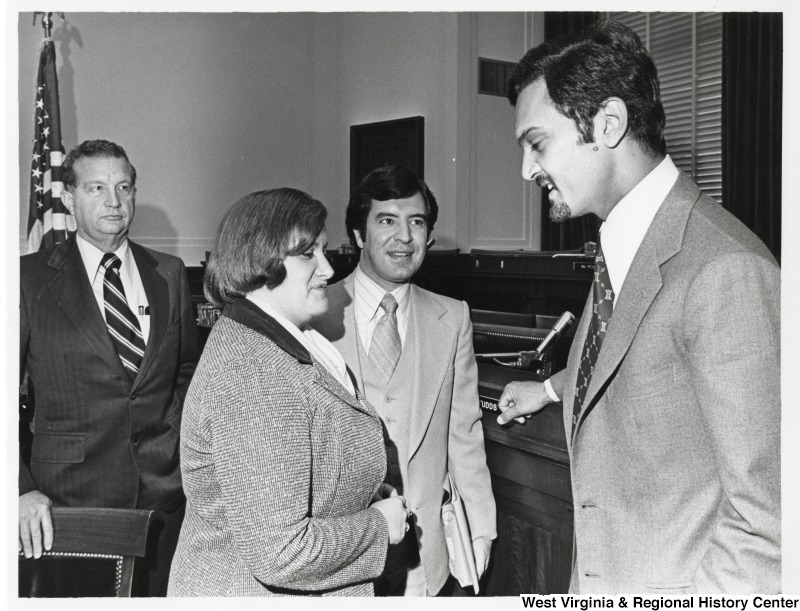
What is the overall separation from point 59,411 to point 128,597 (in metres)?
0.71

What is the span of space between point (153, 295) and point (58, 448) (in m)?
0.57

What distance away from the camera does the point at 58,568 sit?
1.72 metres

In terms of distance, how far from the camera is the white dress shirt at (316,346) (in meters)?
1.61

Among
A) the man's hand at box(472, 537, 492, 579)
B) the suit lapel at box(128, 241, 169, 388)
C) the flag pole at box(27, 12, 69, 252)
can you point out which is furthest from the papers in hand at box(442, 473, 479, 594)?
the flag pole at box(27, 12, 69, 252)

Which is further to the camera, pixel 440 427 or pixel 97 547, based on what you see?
pixel 440 427

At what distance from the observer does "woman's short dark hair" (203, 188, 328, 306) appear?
160 cm

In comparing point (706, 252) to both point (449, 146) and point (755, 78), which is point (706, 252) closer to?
point (755, 78)

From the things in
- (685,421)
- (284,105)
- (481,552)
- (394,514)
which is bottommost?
(481,552)

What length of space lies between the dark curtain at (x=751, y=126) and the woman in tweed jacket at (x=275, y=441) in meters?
5.12

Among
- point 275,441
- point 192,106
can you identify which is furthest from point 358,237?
point 192,106

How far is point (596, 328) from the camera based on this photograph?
4.99 feet

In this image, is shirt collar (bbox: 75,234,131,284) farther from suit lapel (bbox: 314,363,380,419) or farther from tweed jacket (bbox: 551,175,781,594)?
tweed jacket (bbox: 551,175,781,594)

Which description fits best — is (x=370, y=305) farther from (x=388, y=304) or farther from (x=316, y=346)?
(x=316, y=346)

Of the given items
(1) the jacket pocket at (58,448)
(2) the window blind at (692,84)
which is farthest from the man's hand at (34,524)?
(2) the window blind at (692,84)
